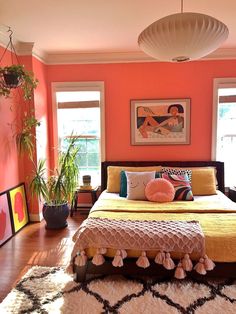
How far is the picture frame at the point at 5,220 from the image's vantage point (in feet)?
10.3

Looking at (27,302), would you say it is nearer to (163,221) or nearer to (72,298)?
(72,298)

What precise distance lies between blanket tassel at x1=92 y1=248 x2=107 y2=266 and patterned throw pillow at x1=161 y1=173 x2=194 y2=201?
1.44m

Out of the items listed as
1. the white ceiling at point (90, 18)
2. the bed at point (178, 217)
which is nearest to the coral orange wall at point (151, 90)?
the bed at point (178, 217)

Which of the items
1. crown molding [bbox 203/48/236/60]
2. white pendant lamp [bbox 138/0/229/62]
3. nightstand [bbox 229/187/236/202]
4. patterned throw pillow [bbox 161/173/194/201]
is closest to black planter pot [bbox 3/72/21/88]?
white pendant lamp [bbox 138/0/229/62]

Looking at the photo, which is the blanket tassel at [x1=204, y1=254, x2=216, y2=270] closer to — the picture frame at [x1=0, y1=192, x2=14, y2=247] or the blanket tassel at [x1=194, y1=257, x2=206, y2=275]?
the blanket tassel at [x1=194, y1=257, x2=206, y2=275]

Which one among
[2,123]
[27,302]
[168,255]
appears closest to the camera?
[27,302]

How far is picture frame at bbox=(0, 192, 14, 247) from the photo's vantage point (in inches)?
123

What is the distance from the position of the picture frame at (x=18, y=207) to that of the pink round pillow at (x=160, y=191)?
177 centimetres

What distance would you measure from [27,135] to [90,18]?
1.67 metres

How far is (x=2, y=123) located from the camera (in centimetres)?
319

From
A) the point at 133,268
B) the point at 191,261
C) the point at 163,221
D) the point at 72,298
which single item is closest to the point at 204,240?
the point at 191,261

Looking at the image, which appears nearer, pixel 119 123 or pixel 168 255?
pixel 168 255

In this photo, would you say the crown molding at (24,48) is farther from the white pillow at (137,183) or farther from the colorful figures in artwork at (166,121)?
the white pillow at (137,183)

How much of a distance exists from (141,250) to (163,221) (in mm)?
412
